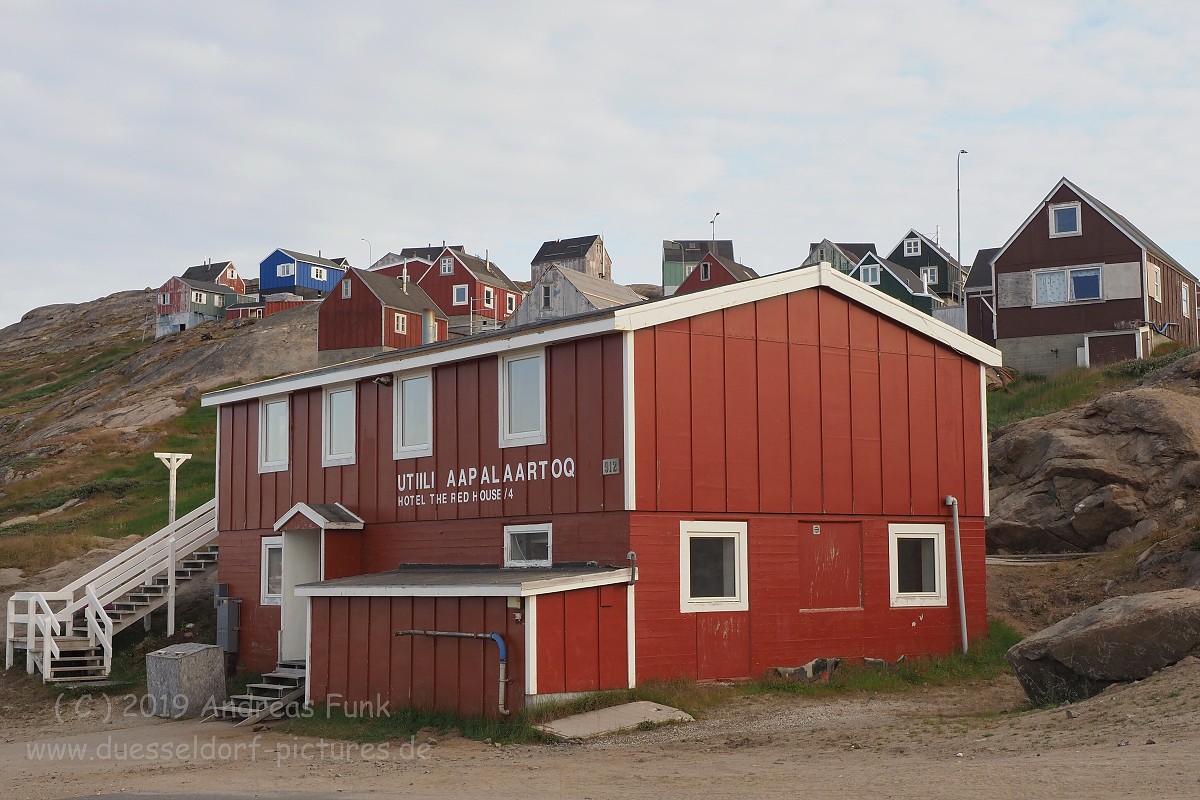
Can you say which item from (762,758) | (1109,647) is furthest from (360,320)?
(762,758)

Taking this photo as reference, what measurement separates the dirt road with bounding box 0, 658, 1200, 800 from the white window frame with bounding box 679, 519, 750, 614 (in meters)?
1.57

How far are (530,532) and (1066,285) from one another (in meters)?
33.7

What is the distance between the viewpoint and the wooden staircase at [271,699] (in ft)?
67.5

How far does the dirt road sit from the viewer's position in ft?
37.2

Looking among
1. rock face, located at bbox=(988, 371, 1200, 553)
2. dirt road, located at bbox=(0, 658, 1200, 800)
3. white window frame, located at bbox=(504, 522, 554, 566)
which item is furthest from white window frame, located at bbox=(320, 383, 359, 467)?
rock face, located at bbox=(988, 371, 1200, 553)

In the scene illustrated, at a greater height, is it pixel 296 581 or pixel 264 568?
pixel 264 568

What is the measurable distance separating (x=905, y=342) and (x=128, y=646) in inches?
687

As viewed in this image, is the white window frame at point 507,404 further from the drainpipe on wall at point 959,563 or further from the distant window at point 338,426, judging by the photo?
the drainpipe on wall at point 959,563

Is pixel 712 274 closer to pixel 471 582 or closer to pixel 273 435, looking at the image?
pixel 273 435

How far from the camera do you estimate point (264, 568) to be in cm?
2562

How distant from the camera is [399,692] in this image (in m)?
18.7

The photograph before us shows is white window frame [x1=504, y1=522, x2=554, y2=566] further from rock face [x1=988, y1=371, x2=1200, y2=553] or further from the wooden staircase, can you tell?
rock face [x1=988, y1=371, x2=1200, y2=553]

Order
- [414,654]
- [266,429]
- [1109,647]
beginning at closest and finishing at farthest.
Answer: [1109,647] < [414,654] < [266,429]

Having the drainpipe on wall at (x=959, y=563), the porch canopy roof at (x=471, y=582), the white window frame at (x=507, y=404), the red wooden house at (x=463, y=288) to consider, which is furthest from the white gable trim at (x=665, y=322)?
the red wooden house at (x=463, y=288)
